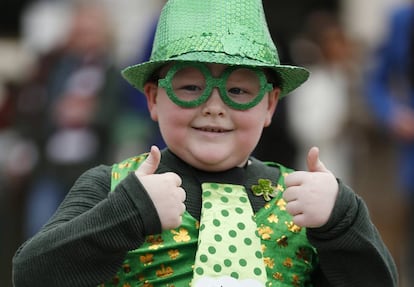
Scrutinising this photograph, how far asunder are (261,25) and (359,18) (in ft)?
29.2

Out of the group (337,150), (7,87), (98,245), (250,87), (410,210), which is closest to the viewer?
(98,245)

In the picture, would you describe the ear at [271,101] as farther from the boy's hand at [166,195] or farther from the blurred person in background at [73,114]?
the blurred person in background at [73,114]

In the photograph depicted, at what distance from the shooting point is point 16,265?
13.8 ft

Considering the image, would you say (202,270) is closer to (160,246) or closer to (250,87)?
(160,246)

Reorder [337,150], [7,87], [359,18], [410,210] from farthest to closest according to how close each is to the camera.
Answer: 1. [359,18]
2. [7,87]
3. [337,150]
4. [410,210]

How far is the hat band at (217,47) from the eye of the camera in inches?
168

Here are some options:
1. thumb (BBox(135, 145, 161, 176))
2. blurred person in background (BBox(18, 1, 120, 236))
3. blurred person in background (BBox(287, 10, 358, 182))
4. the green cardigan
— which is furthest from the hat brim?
blurred person in background (BBox(287, 10, 358, 182))

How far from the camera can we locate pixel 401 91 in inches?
312

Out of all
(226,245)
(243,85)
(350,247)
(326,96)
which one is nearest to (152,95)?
(243,85)

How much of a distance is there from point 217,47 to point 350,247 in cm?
74

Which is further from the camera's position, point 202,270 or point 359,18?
point 359,18

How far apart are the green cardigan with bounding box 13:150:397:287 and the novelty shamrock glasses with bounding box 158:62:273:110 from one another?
351 millimetres

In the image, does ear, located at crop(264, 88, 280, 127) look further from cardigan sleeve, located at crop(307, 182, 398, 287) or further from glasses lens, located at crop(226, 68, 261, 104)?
cardigan sleeve, located at crop(307, 182, 398, 287)

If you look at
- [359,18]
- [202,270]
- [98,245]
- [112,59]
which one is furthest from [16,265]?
[359,18]
